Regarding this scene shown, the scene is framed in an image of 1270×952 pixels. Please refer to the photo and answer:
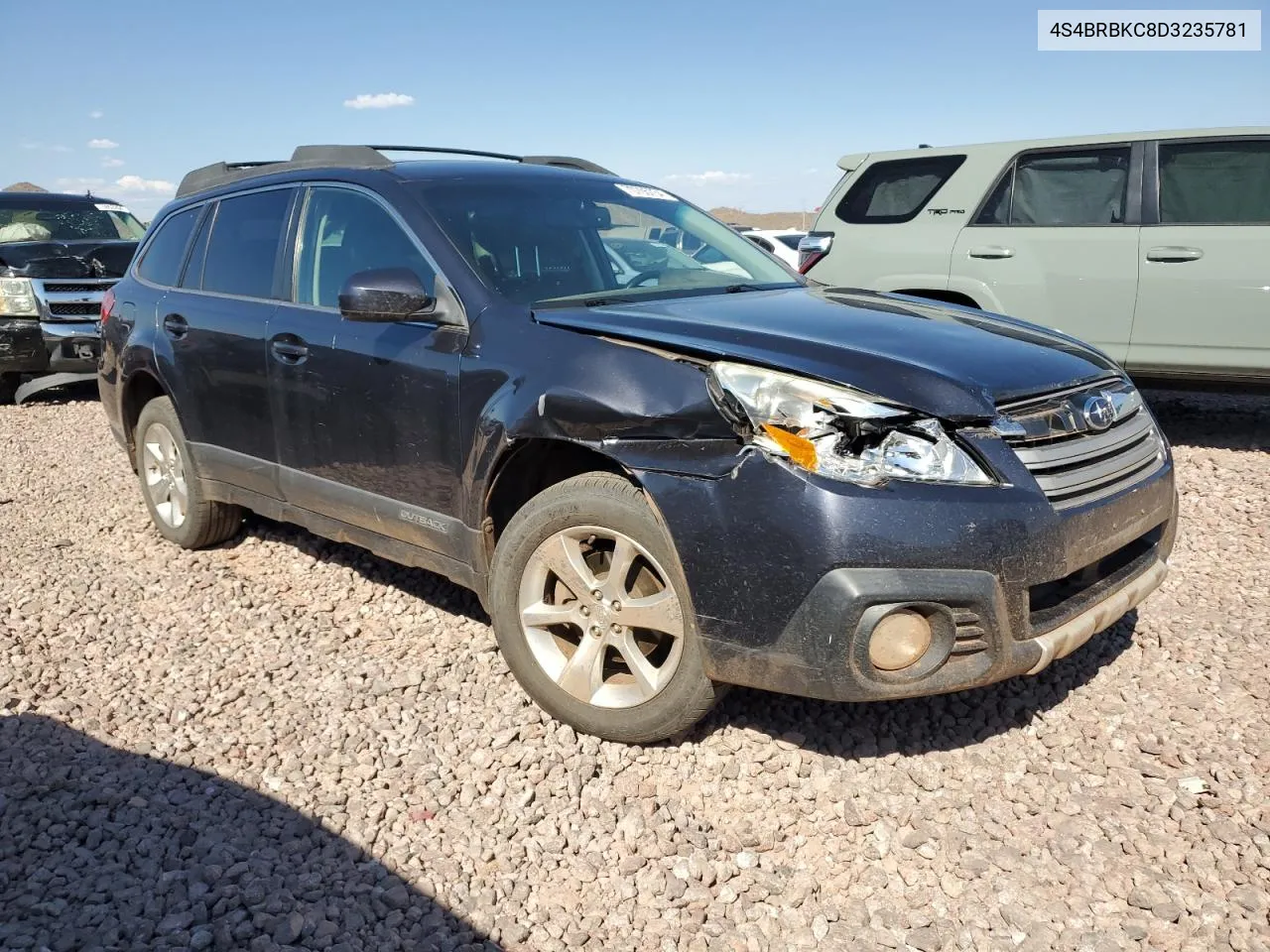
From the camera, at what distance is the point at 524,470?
3344mm

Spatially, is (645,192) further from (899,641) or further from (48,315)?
(48,315)

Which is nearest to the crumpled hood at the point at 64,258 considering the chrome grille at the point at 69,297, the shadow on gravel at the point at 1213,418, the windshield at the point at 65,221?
the chrome grille at the point at 69,297

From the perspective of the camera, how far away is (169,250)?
5.15 metres

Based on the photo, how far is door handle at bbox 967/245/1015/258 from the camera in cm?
678

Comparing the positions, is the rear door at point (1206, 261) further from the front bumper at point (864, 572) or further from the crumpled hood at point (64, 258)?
the crumpled hood at point (64, 258)

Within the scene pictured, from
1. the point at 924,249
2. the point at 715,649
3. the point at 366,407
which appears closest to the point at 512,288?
the point at 366,407

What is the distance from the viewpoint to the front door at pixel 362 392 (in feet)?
11.4

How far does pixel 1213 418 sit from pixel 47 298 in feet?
32.2

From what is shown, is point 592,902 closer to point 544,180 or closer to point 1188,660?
point 1188,660

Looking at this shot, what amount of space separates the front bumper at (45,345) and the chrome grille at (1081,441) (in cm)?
889

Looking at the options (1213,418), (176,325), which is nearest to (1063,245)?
(1213,418)

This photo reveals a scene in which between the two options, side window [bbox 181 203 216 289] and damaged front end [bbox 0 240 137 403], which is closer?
side window [bbox 181 203 216 289]

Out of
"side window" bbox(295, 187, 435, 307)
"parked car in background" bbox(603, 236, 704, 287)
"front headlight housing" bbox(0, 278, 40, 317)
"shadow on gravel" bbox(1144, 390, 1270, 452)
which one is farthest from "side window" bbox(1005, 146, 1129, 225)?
"front headlight housing" bbox(0, 278, 40, 317)

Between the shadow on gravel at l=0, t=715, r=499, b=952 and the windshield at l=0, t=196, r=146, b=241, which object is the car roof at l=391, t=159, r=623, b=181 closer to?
the shadow on gravel at l=0, t=715, r=499, b=952
